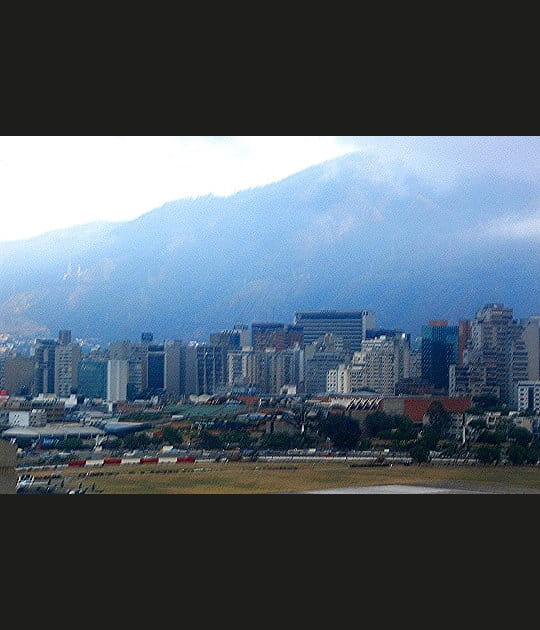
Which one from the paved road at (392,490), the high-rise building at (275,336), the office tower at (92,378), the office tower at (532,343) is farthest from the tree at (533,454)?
the office tower at (92,378)

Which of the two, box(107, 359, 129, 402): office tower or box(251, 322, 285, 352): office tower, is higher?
box(251, 322, 285, 352): office tower

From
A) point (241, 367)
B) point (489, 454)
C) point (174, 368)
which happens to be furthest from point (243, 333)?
point (489, 454)

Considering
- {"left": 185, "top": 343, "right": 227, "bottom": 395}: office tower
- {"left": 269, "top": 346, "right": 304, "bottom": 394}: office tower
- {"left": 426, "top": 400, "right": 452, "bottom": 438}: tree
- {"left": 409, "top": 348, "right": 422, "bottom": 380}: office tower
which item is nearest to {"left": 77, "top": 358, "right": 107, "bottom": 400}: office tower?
{"left": 185, "top": 343, "right": 227, "bottom": 395}: office tower

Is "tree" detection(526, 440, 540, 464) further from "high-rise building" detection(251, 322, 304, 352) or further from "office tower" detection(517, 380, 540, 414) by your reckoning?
"high-rise building" detection(251, 322, 304, 352)

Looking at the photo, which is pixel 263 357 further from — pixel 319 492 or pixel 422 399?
pixel 319 492

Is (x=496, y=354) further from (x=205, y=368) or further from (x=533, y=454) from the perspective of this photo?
(x=205, y=368)

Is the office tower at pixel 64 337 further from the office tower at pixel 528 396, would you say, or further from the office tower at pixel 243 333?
the office tower at pixel 528 396

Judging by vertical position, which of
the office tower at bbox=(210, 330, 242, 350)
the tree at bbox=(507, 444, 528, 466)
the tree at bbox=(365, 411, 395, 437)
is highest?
the office tower at bbox=(210, 330, 242, 350)
